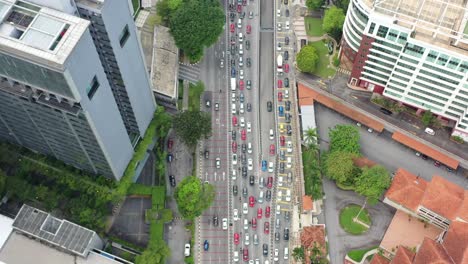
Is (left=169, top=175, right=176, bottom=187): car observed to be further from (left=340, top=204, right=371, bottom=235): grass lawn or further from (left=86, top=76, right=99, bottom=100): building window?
(left=340, top=204, right=371, bottom=235): grass lawn

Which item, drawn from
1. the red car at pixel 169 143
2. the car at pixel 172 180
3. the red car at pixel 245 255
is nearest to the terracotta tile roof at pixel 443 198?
the red car at pixel 245 255

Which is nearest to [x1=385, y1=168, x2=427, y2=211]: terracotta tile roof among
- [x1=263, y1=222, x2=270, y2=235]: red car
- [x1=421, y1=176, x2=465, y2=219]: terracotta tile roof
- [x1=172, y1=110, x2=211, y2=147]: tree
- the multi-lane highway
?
[x1=421, y1=176, x2=465, y2=219]: terracotta tile roof

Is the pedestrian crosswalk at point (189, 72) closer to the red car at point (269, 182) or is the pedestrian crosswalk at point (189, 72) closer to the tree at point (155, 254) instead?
the red car at point (269, 182)

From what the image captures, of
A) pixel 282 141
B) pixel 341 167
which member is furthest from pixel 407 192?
A: pixel 282 141

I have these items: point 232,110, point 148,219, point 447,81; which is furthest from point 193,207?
point 447,81

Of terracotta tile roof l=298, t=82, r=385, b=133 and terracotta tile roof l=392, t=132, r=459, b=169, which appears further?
terracotta tile roof l=298, t=82, r=385, b=133

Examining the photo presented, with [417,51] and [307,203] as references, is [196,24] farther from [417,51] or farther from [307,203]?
[417,51]
